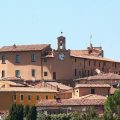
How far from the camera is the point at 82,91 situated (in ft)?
260

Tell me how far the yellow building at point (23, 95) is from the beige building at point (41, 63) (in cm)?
732

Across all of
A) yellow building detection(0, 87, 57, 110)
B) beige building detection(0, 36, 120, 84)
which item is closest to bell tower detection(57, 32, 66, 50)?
beige building detection(0, 36, 120, 84)

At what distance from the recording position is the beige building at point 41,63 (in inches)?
3516

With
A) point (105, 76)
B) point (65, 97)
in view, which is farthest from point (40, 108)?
point (105, 76)

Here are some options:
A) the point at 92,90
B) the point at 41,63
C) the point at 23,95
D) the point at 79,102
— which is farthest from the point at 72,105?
the point at 41,63

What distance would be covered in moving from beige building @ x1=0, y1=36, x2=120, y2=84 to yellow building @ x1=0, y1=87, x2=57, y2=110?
24.0 ft

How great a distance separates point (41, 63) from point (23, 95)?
10.2 m

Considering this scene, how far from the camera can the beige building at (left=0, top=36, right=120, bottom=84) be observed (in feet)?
293

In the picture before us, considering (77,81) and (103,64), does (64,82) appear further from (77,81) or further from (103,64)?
(103,64)

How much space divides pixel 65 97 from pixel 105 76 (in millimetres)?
5971

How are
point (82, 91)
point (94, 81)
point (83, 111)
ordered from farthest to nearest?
1. point (94, 81)
2. point (82, 91)
3. point (83, 111)

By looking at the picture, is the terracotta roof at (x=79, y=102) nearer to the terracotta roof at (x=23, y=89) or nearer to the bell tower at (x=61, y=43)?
the terracotta roof at (x=23, y=89)

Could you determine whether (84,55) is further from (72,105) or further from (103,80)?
(72,105)

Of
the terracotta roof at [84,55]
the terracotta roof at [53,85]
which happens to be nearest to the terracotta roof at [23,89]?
the terracotta roof at [53,85]
